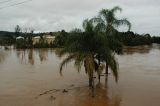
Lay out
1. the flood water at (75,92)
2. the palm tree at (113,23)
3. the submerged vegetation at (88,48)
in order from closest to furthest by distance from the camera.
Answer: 1. the flood water at (75,92)
2. the submerged vegetation at (88,48)
3. the palm tree at (113,23)

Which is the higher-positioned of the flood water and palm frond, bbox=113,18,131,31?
palm frond, bbox=113,18,131,31

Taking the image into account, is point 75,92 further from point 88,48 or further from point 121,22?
point 121,22

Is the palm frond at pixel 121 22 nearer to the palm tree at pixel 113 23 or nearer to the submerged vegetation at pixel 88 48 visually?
the palm tree at pixel 113 23

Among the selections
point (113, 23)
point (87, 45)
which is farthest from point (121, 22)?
point (87, 45)

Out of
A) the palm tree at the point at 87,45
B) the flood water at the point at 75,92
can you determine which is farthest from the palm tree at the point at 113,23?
the palm tree at the point at 87,45

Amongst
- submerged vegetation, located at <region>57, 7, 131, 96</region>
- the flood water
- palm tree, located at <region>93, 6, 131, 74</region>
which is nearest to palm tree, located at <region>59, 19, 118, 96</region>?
submerged vegetation, located at <region>57, 7, 131, 96</region>

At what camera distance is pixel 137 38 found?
2761 inches

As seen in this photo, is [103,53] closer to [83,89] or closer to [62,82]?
[83,89]

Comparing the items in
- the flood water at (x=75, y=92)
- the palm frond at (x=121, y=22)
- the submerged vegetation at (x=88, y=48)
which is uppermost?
the palm frond at (x=121, y=22)

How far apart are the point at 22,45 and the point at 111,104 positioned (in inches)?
1920

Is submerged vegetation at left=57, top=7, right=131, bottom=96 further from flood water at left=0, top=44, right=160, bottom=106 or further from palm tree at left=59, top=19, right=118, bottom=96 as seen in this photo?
flood water at left=0, top=44, right=160, bottom=106

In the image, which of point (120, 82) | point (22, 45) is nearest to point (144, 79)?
point (120, 82)

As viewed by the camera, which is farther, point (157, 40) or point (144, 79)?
point (157, 40)

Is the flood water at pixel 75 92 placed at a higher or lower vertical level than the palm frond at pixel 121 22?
lower
